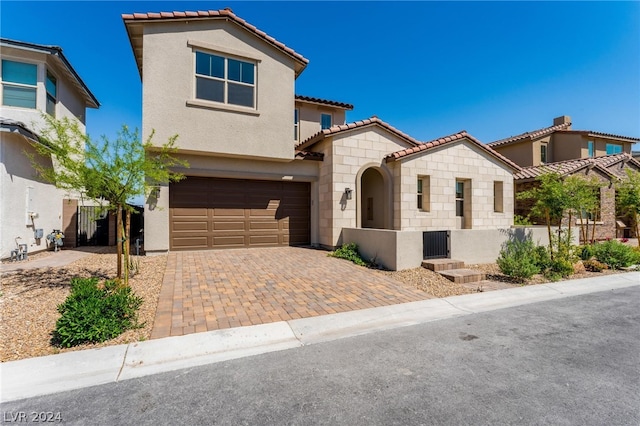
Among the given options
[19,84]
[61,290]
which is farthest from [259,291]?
[19,84]

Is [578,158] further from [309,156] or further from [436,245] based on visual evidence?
[309,156]

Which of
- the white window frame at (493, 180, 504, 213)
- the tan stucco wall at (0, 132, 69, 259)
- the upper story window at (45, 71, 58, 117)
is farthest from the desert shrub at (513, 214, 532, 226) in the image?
the upper story window at (45, 71, 58, 117)

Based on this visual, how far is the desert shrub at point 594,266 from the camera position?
9.69 meters

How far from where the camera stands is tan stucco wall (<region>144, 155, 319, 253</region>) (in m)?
10.4

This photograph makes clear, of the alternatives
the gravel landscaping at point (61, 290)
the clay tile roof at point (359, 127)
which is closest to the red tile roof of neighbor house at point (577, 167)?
the clay tile roof at point (359, 127)

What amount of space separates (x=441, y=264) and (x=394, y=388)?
614cm

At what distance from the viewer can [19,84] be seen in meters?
11.1

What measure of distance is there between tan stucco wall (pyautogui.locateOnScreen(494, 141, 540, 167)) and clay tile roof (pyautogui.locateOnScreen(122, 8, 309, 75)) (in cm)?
1845

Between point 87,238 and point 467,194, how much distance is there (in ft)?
57.1

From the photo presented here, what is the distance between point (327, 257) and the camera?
10438 millimetres

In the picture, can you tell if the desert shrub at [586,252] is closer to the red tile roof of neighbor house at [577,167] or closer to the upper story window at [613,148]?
the red tile roof of neighbor house at [577,167]

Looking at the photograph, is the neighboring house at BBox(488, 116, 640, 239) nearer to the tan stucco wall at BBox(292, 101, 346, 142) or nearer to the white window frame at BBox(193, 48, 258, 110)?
the tan stucco wall at BBox(292, 101, 346, 142)

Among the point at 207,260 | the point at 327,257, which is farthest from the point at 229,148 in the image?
the point at 327,257

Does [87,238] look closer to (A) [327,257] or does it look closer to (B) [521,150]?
(A) [327,257]
